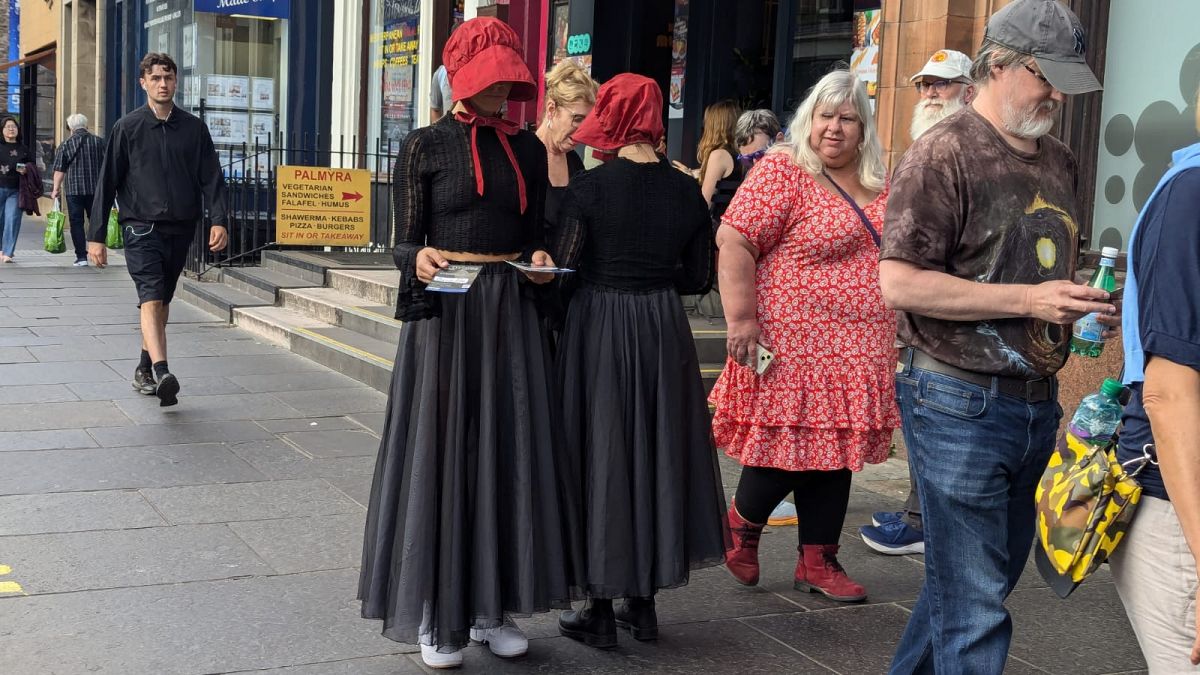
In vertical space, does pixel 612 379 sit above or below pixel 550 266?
below

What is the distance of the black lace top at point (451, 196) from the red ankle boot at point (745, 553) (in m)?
1.47

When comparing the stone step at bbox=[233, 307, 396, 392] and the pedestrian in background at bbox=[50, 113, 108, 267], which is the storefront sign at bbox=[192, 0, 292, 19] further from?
the stone step at bbox=[233, 307, 396, 392]

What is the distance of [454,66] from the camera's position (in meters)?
4.16

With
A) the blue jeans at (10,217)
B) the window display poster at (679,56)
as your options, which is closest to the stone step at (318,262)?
the window display poster at (679,56)

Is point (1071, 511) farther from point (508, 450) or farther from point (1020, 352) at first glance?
point (508, 450)

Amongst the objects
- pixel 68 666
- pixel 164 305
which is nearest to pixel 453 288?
pixel 68 666

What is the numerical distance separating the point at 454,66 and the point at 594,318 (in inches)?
36.2

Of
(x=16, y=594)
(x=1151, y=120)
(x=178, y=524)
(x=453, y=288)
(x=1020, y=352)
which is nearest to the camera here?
(x=1020, y=352)

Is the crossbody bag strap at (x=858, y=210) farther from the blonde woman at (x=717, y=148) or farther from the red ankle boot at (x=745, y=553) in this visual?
the blonde woman at (x=717, y=148)

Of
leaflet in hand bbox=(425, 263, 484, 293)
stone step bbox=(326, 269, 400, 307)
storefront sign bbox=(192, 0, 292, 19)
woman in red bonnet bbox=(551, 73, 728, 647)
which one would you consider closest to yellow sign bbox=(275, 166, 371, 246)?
stone step bbox=(326, 269, 400, 307)

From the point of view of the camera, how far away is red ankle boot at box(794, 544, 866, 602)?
4.83m

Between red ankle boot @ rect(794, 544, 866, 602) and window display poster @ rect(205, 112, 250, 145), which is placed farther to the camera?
window display poster @ rect(205, 112, 250, 145)

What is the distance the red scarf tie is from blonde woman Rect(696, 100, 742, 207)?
447 cm

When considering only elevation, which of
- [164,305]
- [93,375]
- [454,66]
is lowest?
[93,375]
